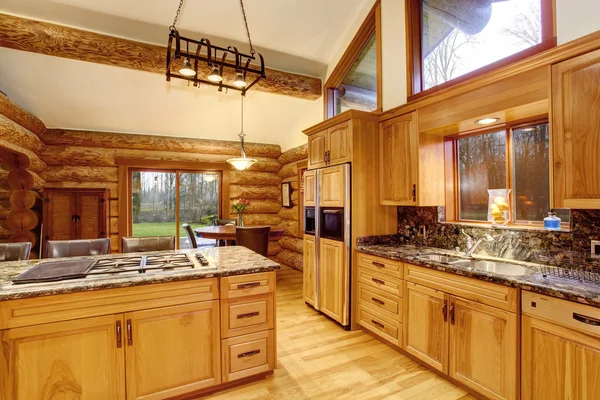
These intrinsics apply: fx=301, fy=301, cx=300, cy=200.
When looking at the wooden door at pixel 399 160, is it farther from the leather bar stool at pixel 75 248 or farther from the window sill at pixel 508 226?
the leather bar stool at pixel 75 248

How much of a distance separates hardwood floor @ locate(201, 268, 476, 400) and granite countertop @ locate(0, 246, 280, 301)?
899 millimetres

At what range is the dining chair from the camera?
4.19 meters

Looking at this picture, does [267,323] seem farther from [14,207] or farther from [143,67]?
[14,207]

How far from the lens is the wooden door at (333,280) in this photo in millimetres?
3252

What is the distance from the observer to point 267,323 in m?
2.33

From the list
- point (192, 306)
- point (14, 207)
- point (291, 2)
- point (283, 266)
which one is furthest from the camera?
point (283, 266)

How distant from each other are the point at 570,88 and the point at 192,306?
280 cm

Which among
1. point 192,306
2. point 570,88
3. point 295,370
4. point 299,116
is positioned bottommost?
point 295,370

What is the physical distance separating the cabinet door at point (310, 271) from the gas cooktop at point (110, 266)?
1.54 metres

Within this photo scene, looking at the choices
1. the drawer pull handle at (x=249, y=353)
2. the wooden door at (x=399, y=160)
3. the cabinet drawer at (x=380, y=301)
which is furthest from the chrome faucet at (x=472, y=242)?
the drawer pull handle at (x=249, y=353)

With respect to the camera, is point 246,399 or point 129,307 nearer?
point 129,307

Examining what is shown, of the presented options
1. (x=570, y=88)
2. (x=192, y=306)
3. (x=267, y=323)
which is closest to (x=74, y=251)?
(x=192, y=306)

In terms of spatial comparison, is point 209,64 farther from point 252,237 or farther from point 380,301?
point 380,301

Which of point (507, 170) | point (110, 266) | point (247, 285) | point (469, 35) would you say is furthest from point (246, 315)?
point (469, 35)
